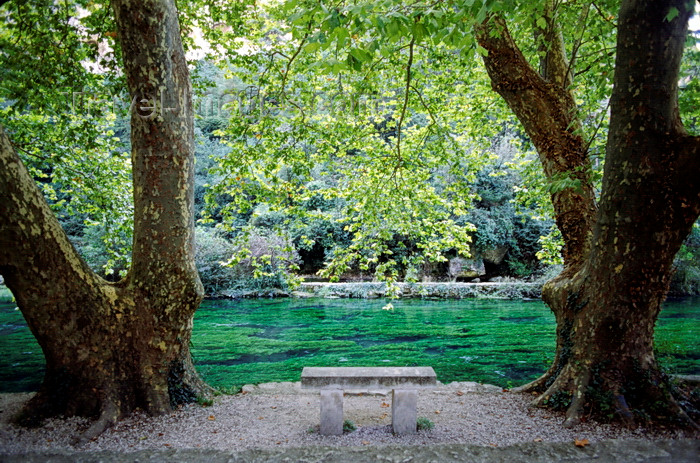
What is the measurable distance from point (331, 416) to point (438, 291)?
44.7 ft

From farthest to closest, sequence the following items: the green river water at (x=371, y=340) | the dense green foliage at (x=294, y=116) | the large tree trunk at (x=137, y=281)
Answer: the green river water at (x=371, y=340) → the dense green foliage at (x=294, y=116) → the large tree trunk at (x=137, y=281)

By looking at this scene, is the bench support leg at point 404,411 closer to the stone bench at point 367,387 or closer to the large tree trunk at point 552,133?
the stone bench at point 367,387

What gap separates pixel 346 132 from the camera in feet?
22.1

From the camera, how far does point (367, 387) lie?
12.0 ft

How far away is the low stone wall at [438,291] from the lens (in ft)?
55.2

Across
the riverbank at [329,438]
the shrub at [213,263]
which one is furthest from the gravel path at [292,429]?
the shrub at [213,263]

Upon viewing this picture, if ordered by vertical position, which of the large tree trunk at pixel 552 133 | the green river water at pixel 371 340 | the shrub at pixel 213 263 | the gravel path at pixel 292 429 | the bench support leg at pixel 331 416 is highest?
the large tree trunk at pixel 552 133

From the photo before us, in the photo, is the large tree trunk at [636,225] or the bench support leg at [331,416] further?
the bench support leg at [331,416]


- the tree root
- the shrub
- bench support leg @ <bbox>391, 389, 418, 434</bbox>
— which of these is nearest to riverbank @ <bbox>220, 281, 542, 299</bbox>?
the shrub

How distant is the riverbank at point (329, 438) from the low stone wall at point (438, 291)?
1241 cm

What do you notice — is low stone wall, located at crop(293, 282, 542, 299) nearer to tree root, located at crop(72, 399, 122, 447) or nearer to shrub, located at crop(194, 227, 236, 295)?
shrub, located at crop(194, 227, 236, 295)

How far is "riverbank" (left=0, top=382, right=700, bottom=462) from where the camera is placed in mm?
3230

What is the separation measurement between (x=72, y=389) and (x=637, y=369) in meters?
5.07

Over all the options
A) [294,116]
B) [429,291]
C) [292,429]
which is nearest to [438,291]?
[429,291]
